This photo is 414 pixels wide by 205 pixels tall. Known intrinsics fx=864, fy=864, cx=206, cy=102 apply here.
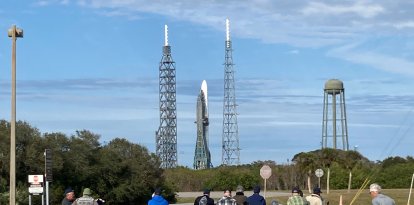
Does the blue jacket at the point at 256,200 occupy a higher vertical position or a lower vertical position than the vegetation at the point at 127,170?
lower

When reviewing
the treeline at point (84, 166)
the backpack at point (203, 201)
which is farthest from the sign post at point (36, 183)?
the treeline at point (84, 166)

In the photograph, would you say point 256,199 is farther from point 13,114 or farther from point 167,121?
point 167,121

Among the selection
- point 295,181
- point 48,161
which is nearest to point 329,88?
point 295,181

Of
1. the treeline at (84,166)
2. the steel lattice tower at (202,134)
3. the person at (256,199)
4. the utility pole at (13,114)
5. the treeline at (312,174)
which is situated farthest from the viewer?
the steel lattice tower at (202,134)

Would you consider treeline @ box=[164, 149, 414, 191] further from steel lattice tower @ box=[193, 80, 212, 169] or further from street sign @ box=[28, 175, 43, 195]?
street sign @ box=[28, 175, 43, 195]

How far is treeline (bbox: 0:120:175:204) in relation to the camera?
52.2 m

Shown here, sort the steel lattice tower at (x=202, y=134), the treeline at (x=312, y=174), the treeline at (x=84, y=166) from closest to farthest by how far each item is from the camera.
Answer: the treeline at (x=84, y=166) < the treeline at (x=312, y=174) < the steel lattice tower at (x=202, y=134)

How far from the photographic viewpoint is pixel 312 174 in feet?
287

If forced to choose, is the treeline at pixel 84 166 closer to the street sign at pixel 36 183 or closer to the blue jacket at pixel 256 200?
the street sign at pixel 36 183

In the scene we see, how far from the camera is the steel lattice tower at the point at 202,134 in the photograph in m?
139

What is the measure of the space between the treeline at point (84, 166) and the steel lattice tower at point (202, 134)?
217 ft

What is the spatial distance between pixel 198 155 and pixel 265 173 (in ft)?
332

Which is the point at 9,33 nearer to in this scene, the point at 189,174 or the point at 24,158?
the point at 24,158

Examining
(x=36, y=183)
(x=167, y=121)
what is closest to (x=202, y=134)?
(x=167, y=121)
